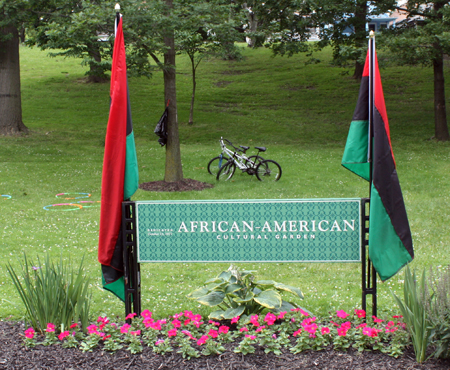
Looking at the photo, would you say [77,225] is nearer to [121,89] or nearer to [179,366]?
[121,89]

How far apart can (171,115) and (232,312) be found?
9.30 metres

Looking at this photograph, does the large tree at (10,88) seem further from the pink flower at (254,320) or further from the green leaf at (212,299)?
the pink flower at (254,320)

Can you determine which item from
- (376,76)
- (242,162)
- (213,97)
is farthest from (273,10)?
(376,76)

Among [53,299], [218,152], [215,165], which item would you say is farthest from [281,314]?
[218,152]

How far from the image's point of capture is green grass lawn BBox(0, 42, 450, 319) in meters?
6.62

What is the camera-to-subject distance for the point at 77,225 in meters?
9.45

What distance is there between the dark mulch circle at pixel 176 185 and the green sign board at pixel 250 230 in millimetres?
8613

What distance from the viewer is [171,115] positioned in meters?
12.9

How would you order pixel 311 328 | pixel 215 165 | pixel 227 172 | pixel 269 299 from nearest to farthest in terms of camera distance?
pixel 311 328 → pixel 269 299 → pixel 227 172 → pixel 215 165

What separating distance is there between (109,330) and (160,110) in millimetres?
22688

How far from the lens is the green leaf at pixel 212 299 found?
4255mm

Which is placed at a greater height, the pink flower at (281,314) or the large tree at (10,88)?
the large tree at (10,88)

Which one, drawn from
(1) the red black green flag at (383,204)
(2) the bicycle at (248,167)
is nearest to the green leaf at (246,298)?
(1) the red black green flag at (383,204)

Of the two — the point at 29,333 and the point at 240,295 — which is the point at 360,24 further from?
the point at 29,333
